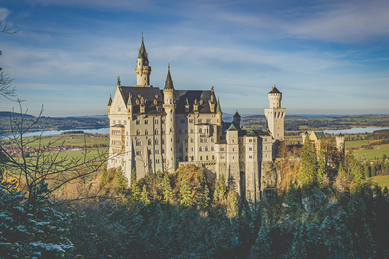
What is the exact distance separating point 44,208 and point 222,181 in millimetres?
49727

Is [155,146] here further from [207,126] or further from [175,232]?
[175,232]

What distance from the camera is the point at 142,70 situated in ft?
234

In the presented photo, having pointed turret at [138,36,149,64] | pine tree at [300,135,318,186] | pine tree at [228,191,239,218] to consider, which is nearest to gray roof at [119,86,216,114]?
pointed turret at [138,36,149,64]

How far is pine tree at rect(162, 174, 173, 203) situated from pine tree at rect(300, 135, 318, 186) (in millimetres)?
27067

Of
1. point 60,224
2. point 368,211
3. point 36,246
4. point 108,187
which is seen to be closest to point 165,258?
point 108,187

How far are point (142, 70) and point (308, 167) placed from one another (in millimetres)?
41485

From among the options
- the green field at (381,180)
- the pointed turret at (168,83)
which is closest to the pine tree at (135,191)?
the pointed turret at (168,83)

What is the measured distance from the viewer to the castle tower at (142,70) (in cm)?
7125

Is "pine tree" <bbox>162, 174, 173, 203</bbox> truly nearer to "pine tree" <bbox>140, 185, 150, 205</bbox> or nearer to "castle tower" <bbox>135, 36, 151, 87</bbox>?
"pine tree" <bbox>140, 185, 150, 205</bbox>

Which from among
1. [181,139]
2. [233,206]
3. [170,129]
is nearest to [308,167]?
[233,206]

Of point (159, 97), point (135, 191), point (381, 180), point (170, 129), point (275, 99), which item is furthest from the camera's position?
point (381, 180)

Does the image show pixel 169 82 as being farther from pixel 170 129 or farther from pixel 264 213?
pixel 264 213

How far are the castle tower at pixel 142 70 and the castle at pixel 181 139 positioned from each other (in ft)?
0.74

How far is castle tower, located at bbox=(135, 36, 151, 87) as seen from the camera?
234ft
